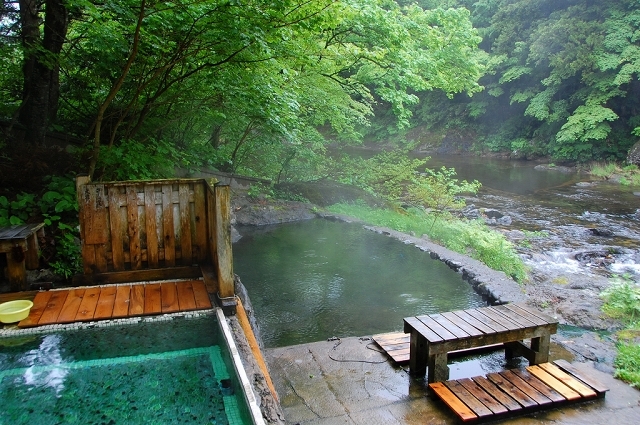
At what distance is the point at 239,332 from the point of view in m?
3.73

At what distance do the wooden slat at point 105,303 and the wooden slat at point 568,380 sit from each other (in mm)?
3873

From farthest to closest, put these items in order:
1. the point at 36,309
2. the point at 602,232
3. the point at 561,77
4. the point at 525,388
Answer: the point at 561,77
the point at 602,232
the point at 36,309
the point at 525,388

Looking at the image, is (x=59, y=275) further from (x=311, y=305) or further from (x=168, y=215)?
(x=311, y=305)

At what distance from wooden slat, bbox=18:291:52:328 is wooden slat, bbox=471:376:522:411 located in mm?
3716

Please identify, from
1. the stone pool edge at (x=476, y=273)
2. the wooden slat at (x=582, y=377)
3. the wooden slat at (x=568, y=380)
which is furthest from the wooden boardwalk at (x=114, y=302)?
the stone pool edge at (x=476, y=273)

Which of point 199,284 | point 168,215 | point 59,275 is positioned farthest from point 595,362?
point 59,275

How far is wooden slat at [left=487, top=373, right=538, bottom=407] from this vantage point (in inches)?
139

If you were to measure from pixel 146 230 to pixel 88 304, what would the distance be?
91 cm

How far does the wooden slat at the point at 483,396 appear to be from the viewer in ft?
11.3

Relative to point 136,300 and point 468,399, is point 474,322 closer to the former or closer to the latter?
point 468,399

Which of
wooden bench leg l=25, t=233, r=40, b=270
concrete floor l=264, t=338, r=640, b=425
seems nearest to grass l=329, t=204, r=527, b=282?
concrete floor l=264, t=338, r=640, b=425

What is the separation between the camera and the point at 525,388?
147 inches

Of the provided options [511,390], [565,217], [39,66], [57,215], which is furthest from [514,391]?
[565,217]

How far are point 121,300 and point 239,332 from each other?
1.28m
